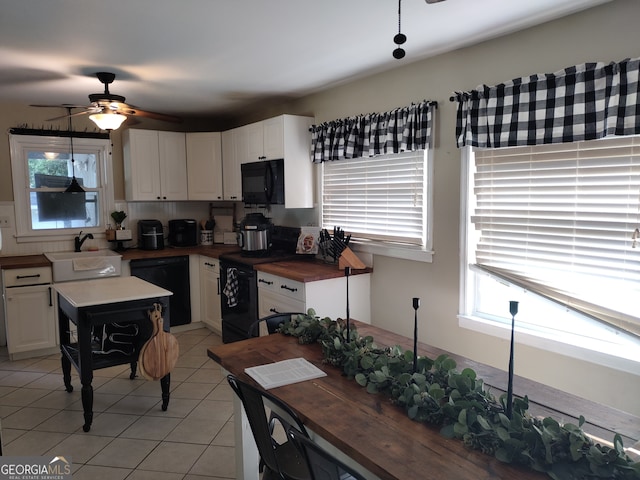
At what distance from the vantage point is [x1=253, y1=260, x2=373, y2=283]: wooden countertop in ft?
11.2

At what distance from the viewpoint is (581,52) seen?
90.7 inches

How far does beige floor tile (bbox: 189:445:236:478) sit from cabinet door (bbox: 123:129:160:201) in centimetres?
320

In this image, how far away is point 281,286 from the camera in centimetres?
363

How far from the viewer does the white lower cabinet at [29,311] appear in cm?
411

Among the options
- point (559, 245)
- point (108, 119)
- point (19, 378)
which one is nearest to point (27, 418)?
point (19, 378)

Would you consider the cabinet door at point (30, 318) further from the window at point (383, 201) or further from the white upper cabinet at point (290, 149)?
the window at point (383, 201)

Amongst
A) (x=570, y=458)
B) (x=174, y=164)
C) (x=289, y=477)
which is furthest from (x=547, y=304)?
(x=174, y=164)

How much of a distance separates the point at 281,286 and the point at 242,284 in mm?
635

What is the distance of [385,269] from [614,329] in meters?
1.67

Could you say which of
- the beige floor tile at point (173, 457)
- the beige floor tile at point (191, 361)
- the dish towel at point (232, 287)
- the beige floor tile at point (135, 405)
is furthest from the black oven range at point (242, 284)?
the beige floor tile at point (173, 457)

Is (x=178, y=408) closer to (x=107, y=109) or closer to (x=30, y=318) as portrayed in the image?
(x=30, y=318)

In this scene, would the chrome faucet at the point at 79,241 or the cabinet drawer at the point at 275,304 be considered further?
the chrome faucet at the point at 79,241

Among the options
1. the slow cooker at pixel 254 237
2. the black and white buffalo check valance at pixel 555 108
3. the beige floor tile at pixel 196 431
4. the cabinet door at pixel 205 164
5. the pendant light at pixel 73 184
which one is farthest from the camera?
the cabinet door at pixel 205 164

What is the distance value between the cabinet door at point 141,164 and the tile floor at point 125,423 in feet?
6.46
